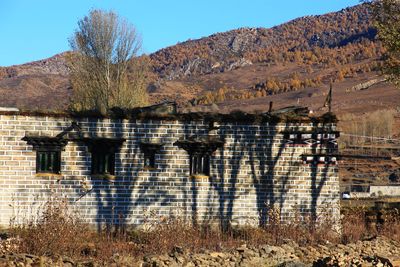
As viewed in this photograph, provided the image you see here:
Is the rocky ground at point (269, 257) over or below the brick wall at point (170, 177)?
below

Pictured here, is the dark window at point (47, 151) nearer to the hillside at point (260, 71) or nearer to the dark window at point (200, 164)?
the dark window at point (200, 164)

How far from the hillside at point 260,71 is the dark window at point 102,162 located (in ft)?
235

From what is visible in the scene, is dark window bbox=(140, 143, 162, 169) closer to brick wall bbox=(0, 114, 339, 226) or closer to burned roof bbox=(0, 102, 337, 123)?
brick wall bbox=(0, 114, 339, 226)

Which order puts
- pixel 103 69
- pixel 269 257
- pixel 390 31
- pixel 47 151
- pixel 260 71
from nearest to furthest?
pixel 269 257 → pixel 47 151 → pixel 390 31 → pixel 103 69 → pixel 260 71

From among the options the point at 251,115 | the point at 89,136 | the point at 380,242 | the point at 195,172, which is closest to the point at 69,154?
the point at 89,136

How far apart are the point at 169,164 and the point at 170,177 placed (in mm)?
346

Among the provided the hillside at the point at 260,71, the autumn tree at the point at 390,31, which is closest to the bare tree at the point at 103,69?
the autumn tree at the point at 390,31

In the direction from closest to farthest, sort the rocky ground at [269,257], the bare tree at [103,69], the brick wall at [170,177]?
the rocky ground at [269,257] → the brick wall at [170,177] → the bare tree at [103,69]

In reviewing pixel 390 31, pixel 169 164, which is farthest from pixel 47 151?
pixel 390 31

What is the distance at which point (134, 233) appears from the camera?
60.9 feet

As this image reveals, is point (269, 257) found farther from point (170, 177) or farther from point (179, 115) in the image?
point (179, 115)

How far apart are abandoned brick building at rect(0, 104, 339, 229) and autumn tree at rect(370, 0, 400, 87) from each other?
13.4ft

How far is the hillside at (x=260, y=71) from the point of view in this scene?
113 meters

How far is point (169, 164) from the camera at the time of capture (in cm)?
1931
